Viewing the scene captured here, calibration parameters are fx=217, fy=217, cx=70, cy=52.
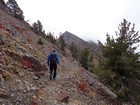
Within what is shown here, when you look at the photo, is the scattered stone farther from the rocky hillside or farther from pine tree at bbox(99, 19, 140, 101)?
pine tree at bbox(99, 19, 140, 101)

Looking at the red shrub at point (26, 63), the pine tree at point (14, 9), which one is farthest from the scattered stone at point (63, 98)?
the pine tree at point (14, 9)

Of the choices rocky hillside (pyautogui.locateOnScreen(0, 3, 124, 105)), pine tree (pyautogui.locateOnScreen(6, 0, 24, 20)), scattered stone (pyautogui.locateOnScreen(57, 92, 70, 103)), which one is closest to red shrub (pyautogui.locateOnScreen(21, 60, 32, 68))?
rocky hillside (pyautogui.locateOnScreen(0, 3, 124, 105))

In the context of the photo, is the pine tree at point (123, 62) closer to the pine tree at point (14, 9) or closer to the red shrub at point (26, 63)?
the red shrub at point (26, 63)

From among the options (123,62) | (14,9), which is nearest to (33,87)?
(123,62)

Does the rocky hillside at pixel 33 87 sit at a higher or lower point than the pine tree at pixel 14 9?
lower

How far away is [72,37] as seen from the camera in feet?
474

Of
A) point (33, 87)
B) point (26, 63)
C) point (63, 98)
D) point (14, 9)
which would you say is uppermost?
point (14, 9)

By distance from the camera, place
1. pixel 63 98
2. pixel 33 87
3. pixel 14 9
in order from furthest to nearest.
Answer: pixel 14 9 < pixel 63 98 < pixel 33 87

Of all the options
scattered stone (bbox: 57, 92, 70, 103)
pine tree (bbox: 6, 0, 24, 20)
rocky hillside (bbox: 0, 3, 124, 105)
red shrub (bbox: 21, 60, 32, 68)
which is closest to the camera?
rocky hillside (bbox: 0, 3, 124, 105)

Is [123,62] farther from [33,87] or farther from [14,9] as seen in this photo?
[14,9]

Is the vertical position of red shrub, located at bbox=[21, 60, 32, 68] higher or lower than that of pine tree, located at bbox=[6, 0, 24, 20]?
lower

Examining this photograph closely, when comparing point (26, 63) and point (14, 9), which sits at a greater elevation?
point (14, 9)

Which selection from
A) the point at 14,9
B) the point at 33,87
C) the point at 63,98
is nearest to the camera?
the point at 33,87

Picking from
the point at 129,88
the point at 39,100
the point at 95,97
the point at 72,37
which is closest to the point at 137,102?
the point at 129,88
